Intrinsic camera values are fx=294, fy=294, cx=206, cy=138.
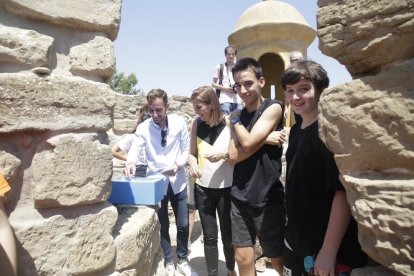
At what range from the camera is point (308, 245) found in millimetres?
1607

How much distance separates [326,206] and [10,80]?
157cm

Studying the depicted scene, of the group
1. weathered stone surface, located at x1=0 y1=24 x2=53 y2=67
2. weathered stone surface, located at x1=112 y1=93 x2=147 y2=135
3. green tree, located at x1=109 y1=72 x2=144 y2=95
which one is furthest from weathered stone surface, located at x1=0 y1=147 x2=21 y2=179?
green tree, located at x1=109 y1=72 x2=144 y2=95

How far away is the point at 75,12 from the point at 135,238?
3.76ft

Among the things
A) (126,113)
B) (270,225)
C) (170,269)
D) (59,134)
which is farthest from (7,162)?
(126,113)

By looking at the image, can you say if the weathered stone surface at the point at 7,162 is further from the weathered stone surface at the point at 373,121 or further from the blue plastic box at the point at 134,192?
the weathered stone surface at the point at 373,121

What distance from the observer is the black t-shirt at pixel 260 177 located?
7.10 feet

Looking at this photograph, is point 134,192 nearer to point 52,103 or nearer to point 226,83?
point 52,103

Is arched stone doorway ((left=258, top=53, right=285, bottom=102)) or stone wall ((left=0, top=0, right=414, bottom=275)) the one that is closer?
stone wall ((left=0, top=0, right=414, bottom=275))

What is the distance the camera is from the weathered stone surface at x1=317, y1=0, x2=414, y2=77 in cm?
86

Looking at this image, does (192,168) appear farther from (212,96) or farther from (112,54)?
(112,54)

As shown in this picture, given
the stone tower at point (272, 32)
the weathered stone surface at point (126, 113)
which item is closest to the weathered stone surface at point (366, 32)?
the weathered stone surface at point (126, 113)

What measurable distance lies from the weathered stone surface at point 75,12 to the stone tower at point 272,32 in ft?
25.5

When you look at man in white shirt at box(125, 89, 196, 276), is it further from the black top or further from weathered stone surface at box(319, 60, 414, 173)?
weathered stone surface at box(319, 60, 414, 173)

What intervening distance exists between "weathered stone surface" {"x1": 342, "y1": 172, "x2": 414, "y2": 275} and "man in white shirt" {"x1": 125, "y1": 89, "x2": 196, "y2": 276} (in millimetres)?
2262
